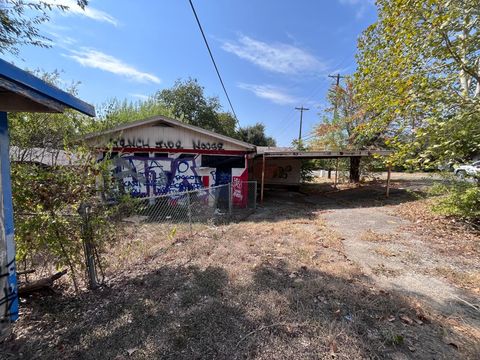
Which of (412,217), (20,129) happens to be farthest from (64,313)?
(412,217)

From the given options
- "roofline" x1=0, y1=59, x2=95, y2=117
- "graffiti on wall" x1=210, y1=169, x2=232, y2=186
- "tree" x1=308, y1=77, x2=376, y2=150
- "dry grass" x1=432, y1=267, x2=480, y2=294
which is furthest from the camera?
"tree" x1=308, y1=77, x2=376, y2=150

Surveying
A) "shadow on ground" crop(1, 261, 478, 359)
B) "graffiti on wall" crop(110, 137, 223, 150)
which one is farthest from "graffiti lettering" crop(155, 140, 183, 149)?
"shadow on ground" crop(1, 261, 478, 359)

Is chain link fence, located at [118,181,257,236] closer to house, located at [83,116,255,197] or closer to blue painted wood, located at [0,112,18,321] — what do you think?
house, located at [83,116,255,197]

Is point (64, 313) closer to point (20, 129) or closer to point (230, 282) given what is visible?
point (230, 282)

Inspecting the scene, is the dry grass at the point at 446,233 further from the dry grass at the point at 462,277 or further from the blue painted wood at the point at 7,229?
the blue painted wood at the point at 7,229

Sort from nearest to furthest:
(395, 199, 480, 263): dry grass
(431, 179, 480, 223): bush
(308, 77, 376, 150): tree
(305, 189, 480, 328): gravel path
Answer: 1. (305, 189, 480, 328): gravel path
2. (395, 199, 480, 263): dry grass
3. (431, 179, 480, 223): bush
4. (308, 77, 376, 150): tree

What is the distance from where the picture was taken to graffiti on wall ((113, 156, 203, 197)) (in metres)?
9.43

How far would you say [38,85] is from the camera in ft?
6.59

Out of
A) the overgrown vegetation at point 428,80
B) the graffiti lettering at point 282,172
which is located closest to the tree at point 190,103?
the graffiti lettering at point 282,172

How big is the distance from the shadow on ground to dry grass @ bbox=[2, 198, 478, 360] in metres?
0.01

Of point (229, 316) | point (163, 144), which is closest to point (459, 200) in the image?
point (229, 316)

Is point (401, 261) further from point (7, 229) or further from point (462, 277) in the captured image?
point (7, 229)

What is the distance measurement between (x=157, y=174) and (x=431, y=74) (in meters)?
9.12

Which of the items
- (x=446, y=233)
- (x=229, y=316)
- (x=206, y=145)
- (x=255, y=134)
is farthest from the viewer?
(x=255, y=134)
